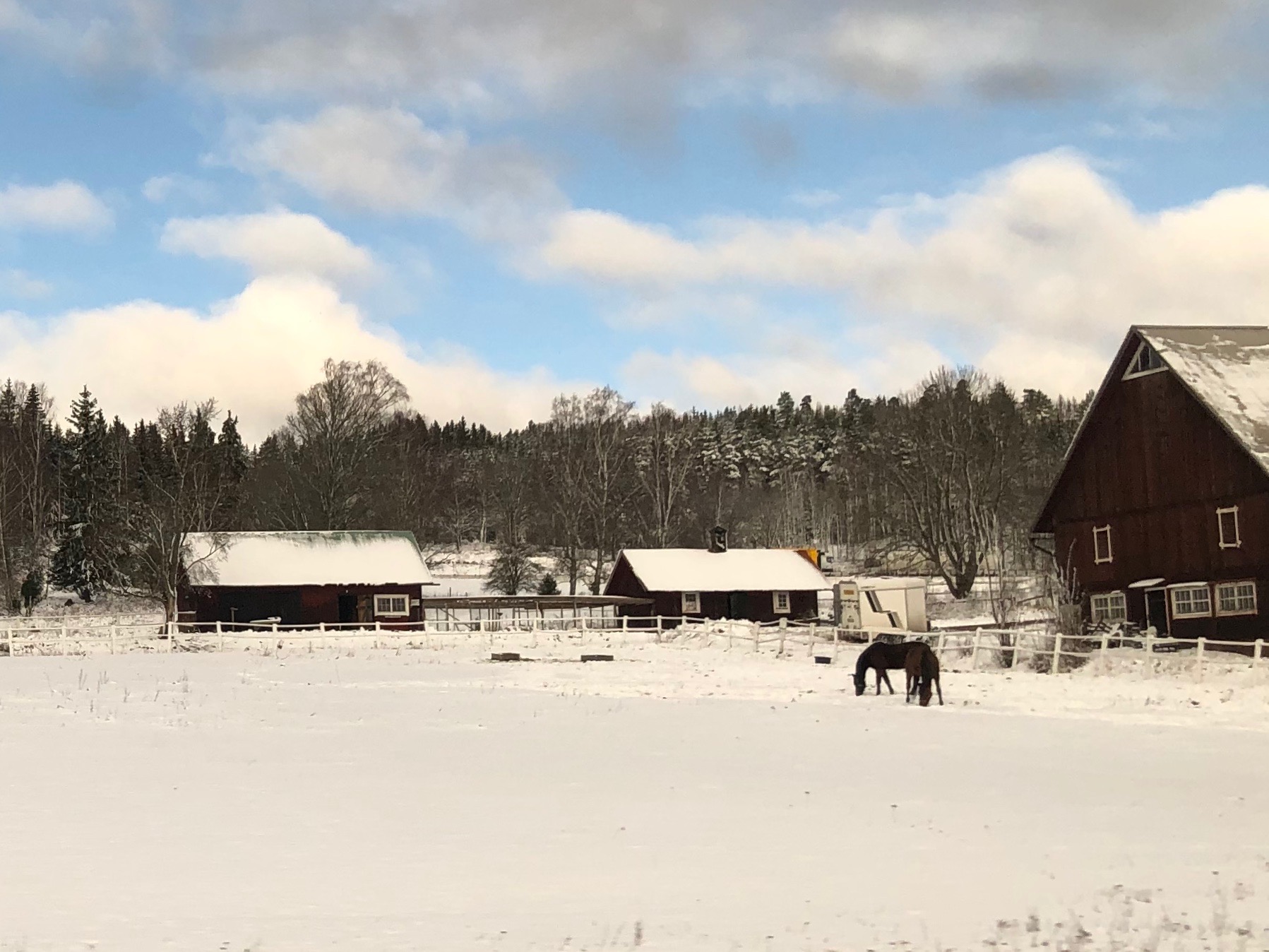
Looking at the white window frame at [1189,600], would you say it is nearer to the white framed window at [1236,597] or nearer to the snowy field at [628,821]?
the white framed window at [1236,597]

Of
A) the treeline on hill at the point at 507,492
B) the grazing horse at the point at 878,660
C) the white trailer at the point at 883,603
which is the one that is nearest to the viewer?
the grazing horse at the point at 878,660

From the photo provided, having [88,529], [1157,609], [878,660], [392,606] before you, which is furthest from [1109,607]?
[88,529]

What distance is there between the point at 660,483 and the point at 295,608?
27.2 metres

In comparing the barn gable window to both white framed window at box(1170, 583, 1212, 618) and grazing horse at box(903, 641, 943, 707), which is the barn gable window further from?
grazing horse at box(903, 641, 943, 707)

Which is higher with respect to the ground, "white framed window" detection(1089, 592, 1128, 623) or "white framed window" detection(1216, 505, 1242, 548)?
"white framed window" detection(1216, 505, 1242, 548)

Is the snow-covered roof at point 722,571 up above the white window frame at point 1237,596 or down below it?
above

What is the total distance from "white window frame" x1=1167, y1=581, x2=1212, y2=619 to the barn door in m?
0.38

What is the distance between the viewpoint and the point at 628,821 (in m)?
14.6

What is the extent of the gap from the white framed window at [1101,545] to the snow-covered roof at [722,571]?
72.3ft

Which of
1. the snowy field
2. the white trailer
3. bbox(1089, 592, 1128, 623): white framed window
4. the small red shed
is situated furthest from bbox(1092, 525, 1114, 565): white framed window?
the small red shed

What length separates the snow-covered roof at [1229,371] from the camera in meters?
37.1

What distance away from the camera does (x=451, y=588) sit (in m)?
87.3

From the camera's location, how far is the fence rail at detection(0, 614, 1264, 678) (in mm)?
34375

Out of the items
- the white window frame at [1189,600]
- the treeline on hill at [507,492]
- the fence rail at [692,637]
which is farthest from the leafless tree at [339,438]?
the white window frame at [1189,600]
